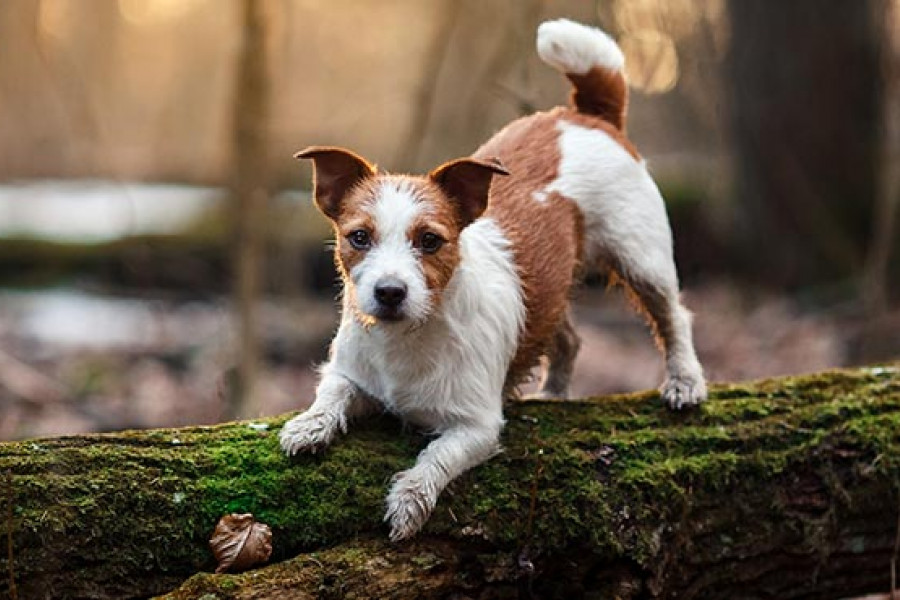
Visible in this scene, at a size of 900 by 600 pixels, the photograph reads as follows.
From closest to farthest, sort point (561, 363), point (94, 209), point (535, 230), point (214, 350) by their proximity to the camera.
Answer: point (535, 230)
point (561, 363)
point (214, 350)
point (94, 209)

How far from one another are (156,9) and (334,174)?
41.4 feet

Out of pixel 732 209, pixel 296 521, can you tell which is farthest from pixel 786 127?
pixel 296 521

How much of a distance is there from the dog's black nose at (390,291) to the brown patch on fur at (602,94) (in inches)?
74.8

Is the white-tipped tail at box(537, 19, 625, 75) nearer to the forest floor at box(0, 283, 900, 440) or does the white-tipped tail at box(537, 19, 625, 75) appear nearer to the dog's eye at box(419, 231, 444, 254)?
the dog's eye at box(419, 231, 444, 254)

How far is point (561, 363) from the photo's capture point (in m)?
5.69

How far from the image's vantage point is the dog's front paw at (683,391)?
4992mm

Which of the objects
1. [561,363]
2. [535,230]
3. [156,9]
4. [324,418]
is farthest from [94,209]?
[324,418]

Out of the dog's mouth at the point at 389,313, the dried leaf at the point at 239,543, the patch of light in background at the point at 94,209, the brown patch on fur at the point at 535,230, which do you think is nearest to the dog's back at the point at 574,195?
the brown patch on fur at the point at 535,230

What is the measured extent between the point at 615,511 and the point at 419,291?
1.18 metres

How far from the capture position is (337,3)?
630 inches

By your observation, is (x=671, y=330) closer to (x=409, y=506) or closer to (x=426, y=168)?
(x=409, y=506)

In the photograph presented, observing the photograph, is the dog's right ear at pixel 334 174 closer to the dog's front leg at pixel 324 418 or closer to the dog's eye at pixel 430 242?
the dog's eye at pixel 430 242

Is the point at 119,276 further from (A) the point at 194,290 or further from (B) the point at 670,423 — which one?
(B) the point at 670,423

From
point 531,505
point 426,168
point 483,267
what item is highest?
point 426,168
